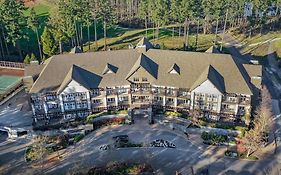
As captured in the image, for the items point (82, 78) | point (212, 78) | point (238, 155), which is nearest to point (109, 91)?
point (82, 78)

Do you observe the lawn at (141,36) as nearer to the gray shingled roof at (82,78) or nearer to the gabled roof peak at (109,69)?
the gabled roof peak at (109,69)

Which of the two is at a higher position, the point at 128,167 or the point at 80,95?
the point at 80,95

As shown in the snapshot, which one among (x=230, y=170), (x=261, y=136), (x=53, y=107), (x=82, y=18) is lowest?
(x=230, y=170)

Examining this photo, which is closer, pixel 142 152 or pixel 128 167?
pixel 128 167

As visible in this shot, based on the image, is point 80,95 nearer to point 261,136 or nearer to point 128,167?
point 128,167

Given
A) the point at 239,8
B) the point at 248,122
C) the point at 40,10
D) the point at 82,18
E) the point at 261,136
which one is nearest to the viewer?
the point at 261,136

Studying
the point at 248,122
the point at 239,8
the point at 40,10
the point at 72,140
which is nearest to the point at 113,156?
the point at 72,140

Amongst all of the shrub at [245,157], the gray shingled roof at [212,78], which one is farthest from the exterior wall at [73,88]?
the shrub at [245,157]

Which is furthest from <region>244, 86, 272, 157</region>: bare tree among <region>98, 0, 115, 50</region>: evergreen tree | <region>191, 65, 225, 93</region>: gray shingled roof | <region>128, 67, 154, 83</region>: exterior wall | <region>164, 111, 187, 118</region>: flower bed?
<region>98, 0, 115, 50</region>: evergreen tree
